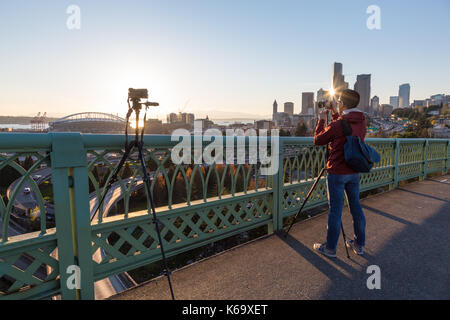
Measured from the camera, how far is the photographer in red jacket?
3131 millimetres

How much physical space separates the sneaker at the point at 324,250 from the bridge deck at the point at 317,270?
9cm

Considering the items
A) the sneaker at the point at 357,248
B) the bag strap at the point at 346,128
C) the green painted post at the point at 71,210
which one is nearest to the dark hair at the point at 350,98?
the bag strap at the point at 346,128

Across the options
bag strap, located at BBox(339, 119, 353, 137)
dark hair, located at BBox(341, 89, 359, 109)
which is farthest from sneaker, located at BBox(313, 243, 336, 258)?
dark hair, located at BBox(341, 89, 359, 109)

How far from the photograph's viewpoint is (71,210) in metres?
2.36

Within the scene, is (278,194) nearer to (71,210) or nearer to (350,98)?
(350,98)

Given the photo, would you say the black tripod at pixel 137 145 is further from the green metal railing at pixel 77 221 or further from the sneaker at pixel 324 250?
the sneaker at pixel 324 250

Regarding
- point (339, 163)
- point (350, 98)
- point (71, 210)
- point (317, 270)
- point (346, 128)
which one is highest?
point (350, 98)

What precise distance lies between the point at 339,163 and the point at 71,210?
9.79ft

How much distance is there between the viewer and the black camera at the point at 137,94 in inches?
106

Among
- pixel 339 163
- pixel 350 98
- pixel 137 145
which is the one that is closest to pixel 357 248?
pixel 339 163

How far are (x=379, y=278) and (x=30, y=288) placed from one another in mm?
3520

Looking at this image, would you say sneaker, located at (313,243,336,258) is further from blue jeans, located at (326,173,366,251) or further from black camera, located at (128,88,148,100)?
black camera, located at (128,88,148,100)

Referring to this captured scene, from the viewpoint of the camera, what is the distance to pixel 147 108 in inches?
109
